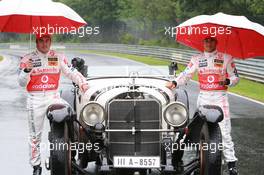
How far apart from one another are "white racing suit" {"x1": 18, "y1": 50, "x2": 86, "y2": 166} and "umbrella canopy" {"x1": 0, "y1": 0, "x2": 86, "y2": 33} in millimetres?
480

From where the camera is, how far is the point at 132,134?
21.3 ft

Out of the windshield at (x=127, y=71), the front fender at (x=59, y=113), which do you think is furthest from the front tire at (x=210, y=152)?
the windshield at (x=127, y=71)

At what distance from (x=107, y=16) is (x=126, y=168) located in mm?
66997

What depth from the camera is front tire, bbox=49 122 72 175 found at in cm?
607

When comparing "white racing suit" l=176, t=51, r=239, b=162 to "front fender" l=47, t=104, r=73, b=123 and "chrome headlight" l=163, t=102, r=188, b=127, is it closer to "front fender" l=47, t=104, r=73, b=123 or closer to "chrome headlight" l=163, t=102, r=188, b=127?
"chrome headlight" l=163, t=102, r=188, b=127

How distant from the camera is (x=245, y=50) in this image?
7617 millimetres

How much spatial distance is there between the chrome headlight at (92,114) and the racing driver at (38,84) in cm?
56

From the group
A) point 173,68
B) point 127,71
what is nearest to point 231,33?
point 173,68

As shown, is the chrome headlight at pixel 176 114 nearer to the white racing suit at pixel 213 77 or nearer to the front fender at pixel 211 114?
the front fender at pixel 211 114

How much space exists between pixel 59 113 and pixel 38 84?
76 cm

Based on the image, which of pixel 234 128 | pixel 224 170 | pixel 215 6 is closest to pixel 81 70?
pixel 224 170

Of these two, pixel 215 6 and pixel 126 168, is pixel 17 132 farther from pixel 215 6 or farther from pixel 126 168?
pixel 215 6

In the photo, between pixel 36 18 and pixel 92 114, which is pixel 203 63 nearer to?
pixel 92 114

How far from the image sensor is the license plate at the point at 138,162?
627 cm
